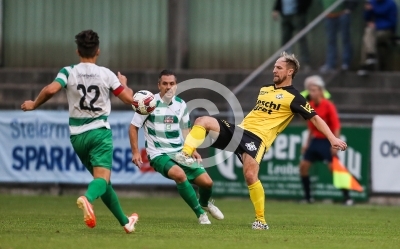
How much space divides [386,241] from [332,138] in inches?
50.7

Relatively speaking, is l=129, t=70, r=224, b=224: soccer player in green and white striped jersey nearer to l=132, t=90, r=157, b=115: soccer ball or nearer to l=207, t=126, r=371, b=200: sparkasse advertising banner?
l=132, t=90, r=157, b=115: soccer ball

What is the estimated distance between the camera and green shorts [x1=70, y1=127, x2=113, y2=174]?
896 centimetres

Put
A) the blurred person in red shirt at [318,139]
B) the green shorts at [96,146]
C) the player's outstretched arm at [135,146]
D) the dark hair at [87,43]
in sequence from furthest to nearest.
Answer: the blurred person in red shirt at [318,139] < the player's outstretched arm at [135,146] < the green shorts at [96,146] < the dark hair at [87,43]

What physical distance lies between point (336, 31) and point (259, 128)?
332 inches

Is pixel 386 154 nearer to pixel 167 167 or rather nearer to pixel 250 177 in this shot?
pixel 167 167

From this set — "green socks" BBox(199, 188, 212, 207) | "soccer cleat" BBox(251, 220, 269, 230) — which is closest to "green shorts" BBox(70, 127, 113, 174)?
"soccer cleat" BBox(251, 220, 269, 230)

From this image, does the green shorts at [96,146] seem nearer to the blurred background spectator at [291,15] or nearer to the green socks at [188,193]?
the green socks at [188,193]

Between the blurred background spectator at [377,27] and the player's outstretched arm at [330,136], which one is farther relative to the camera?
the blurred background spectator at [377,27]

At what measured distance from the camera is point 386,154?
54.9 ft

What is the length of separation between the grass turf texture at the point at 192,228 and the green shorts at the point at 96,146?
75cm

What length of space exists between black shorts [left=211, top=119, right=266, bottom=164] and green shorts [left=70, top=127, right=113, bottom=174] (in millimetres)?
1743

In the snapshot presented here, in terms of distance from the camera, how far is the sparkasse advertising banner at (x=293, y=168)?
55.6ft

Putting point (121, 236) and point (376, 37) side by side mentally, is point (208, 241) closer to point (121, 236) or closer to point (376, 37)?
point (121, 236)

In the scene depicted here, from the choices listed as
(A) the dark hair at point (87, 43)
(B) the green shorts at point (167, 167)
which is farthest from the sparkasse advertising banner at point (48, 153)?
(A) the dark hair at point (87, 43)
